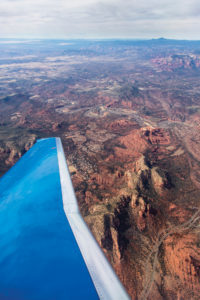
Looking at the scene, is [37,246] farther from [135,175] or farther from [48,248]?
[135,175]

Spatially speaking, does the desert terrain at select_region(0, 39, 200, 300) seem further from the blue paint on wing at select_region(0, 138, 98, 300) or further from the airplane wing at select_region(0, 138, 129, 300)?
the blue paint on wing at select_region(0, 138, 98, 300)

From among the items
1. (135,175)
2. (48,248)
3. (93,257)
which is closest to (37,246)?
(48,248)

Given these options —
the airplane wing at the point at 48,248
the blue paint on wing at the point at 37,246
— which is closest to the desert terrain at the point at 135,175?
the airplane wing at the point at 48,248

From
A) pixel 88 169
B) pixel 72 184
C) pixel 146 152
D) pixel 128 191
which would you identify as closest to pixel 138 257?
pixel 128 191

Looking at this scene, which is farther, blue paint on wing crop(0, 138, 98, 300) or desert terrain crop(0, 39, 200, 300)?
desert terrain crop(0, 39, 200, 300)

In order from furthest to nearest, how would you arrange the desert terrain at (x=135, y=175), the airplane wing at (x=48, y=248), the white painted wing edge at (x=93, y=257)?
1. the desert terrain at (x=135, y=175)
2. the airplane wing at (x=48, y=248)
3. the white painted wing edge at (x=93, y=257)

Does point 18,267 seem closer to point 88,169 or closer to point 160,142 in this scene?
point 88,169

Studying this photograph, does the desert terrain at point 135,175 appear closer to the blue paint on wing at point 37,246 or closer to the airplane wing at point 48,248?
the airplane wing at point 48,248

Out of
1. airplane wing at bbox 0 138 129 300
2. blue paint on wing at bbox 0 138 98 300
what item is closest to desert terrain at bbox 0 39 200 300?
airplane wing at bbox 0 138 129 300

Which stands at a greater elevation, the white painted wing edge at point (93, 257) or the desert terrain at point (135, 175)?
the desert terrain at point (135, 175)
